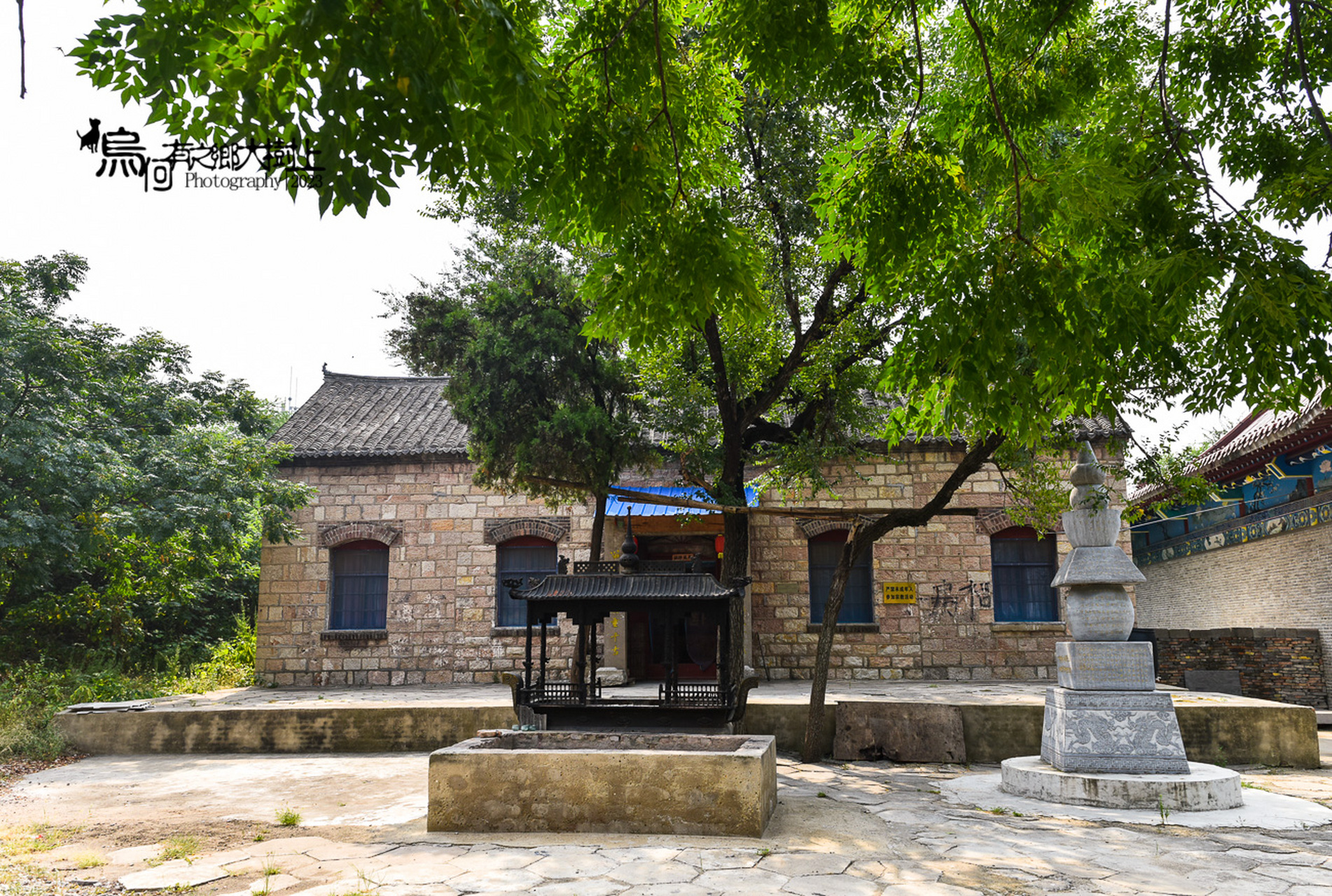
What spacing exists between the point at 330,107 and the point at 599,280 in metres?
2.40

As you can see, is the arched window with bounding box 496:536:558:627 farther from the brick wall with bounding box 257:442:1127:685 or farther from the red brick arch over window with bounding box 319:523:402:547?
the red brick arch over window with bounding box 319:523:402:547

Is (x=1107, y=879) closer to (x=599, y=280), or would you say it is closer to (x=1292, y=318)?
(x=1292, y=318)

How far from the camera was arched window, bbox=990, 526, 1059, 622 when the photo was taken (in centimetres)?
1392

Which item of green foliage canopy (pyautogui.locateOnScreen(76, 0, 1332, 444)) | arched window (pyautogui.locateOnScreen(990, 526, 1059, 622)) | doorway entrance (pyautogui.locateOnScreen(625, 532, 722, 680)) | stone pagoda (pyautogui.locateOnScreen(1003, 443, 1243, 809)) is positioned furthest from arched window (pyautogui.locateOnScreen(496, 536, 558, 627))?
green foliage canopy (pyautogui.locateOnScreen(76, 0, 1332, 444))

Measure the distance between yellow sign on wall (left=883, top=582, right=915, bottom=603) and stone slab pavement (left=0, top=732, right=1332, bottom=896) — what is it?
19.0 feet

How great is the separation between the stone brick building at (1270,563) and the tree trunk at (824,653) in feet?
18.8

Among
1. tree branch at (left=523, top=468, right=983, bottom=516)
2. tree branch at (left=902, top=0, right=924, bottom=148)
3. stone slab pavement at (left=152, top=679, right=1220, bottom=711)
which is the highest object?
tree branch at (left=902, top=0, right=924, bottom=148)

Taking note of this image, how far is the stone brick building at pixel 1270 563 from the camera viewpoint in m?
13.2

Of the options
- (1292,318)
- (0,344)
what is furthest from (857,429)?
(0,344)

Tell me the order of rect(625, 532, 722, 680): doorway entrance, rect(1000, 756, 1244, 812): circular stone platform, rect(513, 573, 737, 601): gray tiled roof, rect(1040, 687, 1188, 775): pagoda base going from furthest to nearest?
rect(625, 532, 722, 680): doorway entrance → rect(513, 573, 737, 601): gray tiled roof → rect(1040, 687, 1188, 775): pagoda base → rect(1000, 756, 1244, 812): circular stone platform

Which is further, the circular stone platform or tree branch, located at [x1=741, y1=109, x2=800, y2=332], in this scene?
tree branch, located at [x1=741, y1=109, x2=800, y2=332]

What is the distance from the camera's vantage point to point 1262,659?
13.9m

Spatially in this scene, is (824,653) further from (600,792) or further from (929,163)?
(929,163)

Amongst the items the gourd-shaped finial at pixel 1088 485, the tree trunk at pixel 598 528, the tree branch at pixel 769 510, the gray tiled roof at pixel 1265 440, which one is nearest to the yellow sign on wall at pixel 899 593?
the tree branch at pixel 769 510
